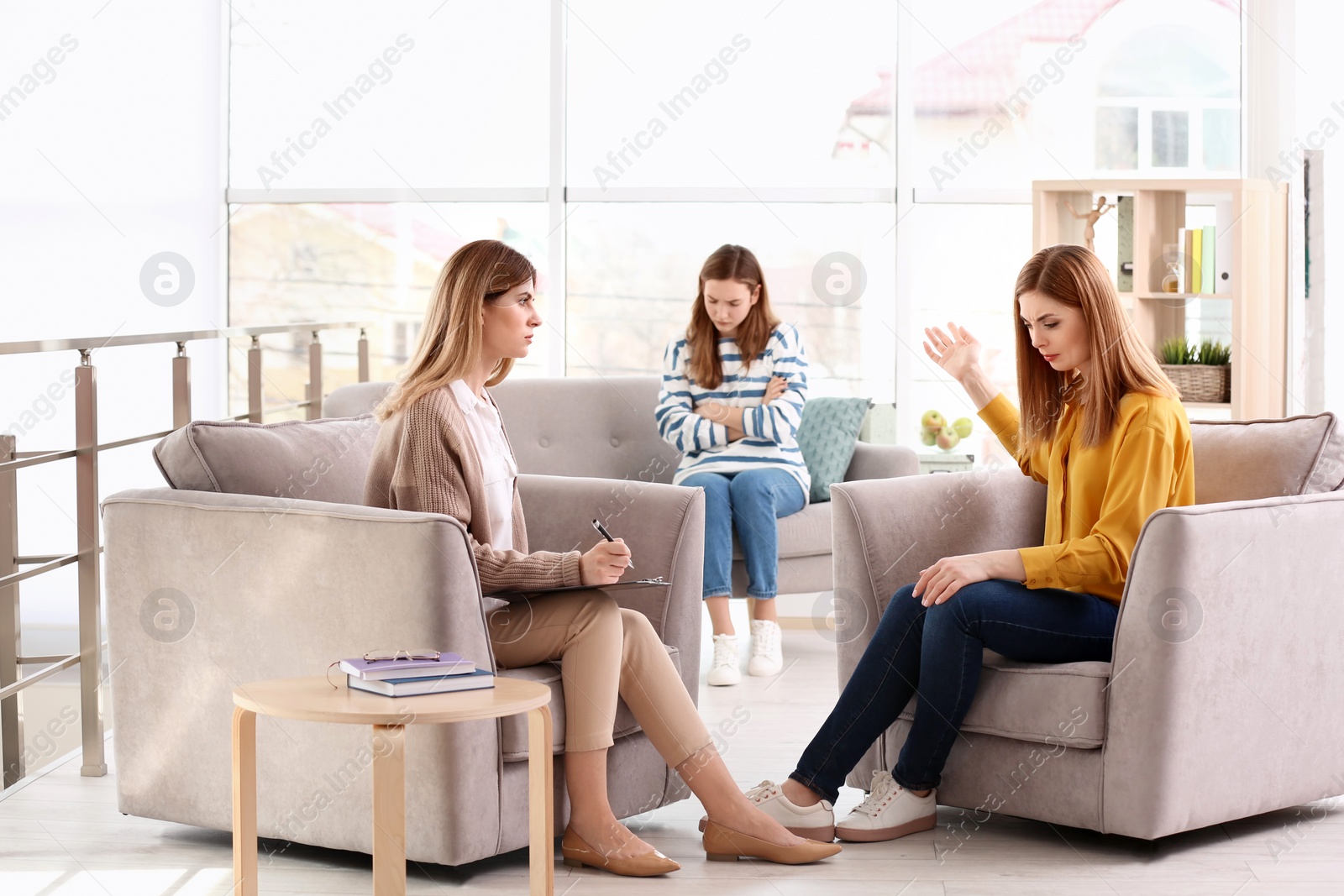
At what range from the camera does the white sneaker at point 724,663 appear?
12.2 ft

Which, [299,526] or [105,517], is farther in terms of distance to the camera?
[105,517]

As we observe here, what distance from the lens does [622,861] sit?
2291 mm

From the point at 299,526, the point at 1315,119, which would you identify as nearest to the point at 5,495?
the point at 299,526

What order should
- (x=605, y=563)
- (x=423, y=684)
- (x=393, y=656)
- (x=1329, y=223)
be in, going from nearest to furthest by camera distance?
1. (x=423, y=684)
2. (x=393, y=656)
3. (x=605, y=563)
4. (x=1329, y=223)

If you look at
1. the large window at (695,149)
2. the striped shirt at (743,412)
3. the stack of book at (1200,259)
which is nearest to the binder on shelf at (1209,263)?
the stack of book at (1200,259)

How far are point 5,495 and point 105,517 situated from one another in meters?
0.51

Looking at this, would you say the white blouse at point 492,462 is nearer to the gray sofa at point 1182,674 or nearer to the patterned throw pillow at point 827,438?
the gray sofa at point 1182,674

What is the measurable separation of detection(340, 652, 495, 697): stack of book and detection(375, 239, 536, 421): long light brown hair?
0.59 metres

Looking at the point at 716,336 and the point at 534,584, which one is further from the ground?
the point at 716,336

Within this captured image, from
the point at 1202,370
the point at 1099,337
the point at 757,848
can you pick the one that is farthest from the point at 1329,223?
the point at 757,848

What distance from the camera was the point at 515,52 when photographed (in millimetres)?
5605

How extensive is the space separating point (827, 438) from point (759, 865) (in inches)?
76.7

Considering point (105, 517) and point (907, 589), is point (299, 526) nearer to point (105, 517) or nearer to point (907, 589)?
point (105, 517)

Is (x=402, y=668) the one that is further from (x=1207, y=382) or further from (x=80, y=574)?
(x=1207, y=382)
